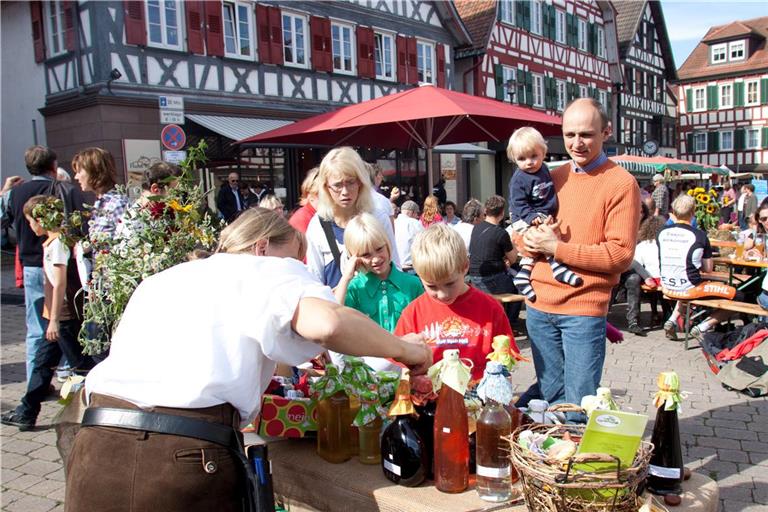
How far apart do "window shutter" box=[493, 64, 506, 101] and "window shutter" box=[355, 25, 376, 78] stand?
21.6ft

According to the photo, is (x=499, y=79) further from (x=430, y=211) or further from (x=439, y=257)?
(x=439, y=257)

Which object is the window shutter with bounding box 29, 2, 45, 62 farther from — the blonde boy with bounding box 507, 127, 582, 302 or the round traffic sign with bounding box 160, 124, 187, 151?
the blonde boy with bounding box 507, 127, 582, 302

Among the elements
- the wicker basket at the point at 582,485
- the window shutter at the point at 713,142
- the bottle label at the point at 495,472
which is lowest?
the bottle label at the point at 495,472

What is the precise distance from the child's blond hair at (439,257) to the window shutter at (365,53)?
636 inches

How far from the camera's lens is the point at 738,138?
41.6m

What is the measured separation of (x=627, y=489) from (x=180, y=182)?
2427 millimetres

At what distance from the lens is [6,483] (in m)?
3.73

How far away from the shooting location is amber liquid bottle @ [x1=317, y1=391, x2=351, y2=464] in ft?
6.72

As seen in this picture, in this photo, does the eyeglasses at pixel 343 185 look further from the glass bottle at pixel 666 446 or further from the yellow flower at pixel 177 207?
the glass bottle at pixel 666 446

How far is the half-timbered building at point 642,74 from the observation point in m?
33.3

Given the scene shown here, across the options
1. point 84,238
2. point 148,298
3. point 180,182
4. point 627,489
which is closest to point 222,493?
point 148,298

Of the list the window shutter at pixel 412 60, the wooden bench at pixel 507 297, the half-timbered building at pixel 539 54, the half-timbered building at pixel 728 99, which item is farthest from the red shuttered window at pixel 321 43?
the half-timbered building at pixel 728 99

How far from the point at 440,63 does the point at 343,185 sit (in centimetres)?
1817

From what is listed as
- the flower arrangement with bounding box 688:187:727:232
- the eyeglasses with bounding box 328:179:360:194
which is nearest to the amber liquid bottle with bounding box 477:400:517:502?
the eyeglasses with bounding box 328:179:360:194
